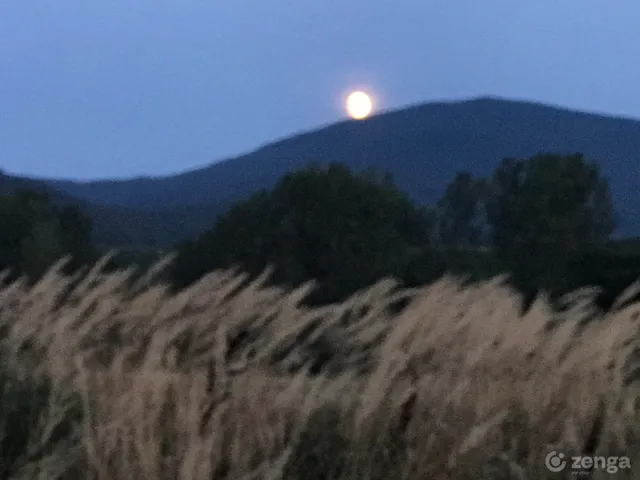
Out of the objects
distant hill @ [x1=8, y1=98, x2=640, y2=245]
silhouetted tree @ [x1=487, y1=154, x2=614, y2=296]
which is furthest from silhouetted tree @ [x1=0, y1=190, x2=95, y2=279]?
distant hill @ [x1=8, y1=98, x2=640, y2=245]

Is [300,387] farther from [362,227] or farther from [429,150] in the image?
[429,150]

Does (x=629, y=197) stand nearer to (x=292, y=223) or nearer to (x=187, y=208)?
(x=187, y=208)

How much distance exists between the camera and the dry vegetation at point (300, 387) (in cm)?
419

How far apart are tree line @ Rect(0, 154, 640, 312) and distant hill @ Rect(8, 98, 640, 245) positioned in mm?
78716

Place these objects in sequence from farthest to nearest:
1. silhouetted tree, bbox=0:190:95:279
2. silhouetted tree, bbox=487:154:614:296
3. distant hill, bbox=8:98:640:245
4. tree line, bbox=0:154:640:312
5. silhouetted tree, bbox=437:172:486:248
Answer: distant hill, bbox=8:98:640:245, silhouetted tree, bbox=437:172:486:248, silhouetted tree, bbox=487:154:614:296, tree line, bbox=0:154:640:312, silhouetted tree, bbox=0:190:95:279

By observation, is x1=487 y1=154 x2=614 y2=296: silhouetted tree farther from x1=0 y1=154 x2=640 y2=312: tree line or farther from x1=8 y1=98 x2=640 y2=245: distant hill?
x1=8 y1=98 x2=640 y2=245: distant hill

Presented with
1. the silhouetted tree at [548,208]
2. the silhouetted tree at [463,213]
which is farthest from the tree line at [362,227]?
the silhouetted tree at [463,213]

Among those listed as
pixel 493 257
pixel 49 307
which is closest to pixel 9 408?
pixel 49 307

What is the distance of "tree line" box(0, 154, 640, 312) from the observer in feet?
98.6

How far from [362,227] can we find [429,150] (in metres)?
135

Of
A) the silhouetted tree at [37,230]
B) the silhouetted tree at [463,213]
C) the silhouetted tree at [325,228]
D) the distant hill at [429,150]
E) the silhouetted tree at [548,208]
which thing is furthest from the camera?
the distant hill at [429,150]

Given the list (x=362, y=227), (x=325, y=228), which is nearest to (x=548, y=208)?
(x=362, y=227)

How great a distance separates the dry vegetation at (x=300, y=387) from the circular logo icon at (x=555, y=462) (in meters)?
0.03

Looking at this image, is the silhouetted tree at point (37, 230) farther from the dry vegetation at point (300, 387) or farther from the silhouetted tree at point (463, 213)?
the silhouetted tree at point (463, 213)
